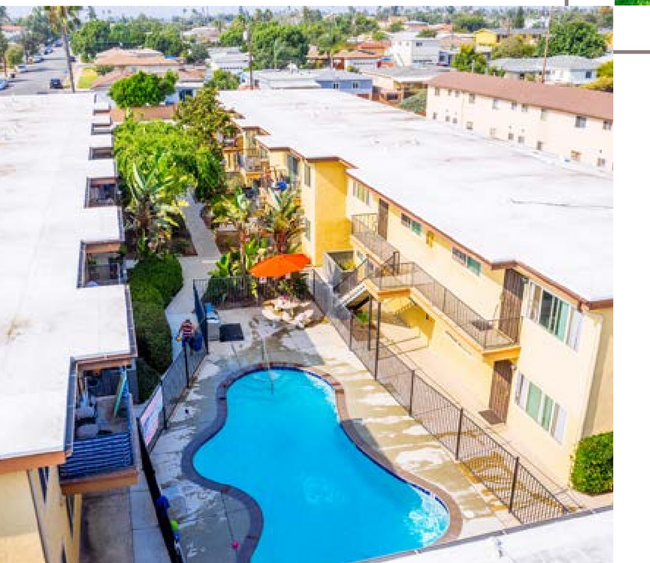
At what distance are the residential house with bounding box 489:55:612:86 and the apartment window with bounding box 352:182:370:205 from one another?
67180 mm

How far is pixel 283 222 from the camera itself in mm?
30453

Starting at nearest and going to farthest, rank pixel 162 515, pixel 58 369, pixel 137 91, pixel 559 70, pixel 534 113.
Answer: pixel 58 369, pixel 162 515, pixel 534 113, pixel 137 91, pixel 559 70

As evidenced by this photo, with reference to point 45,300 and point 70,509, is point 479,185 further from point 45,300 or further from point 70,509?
point 70,509

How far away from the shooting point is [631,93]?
35500 millimetres

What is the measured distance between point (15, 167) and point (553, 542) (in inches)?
1122

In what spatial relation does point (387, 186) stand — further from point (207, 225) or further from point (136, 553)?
point (207, 225)

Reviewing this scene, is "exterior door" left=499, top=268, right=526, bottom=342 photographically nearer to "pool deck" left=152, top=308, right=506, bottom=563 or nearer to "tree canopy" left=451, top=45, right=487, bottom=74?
"pool deck" left=152, top=308, right=506, bottom=563

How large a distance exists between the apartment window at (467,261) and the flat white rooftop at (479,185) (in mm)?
1250

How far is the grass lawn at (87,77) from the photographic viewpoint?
121 metres

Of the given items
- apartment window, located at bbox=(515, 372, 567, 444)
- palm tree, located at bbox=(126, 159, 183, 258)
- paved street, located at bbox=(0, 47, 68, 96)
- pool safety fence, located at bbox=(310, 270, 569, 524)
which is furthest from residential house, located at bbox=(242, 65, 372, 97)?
apartment window, located at bbox=(515, 372, 567, 444)

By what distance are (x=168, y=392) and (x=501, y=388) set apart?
11.4 metres

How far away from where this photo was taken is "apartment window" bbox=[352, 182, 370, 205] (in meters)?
31.0

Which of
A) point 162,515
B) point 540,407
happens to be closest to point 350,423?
point 540,407

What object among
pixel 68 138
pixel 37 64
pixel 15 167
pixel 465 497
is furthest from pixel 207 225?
pixel 37 64
